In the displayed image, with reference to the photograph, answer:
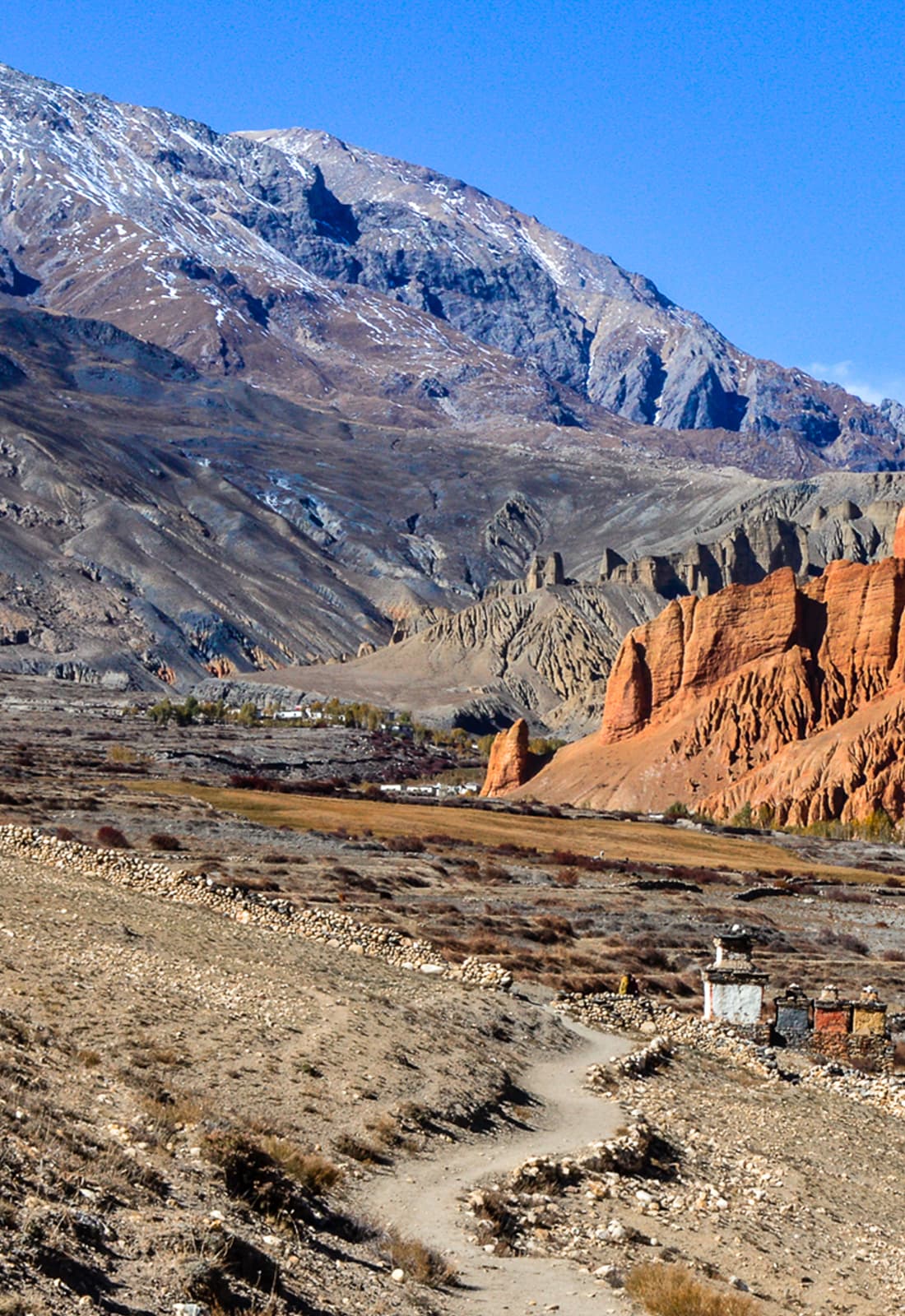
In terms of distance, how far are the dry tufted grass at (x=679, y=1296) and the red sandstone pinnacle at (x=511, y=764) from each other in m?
107

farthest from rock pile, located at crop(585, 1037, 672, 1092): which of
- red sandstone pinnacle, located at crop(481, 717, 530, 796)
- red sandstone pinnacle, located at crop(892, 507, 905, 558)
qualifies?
red sandstone pinnacle, located at crop(892, 507, 905, 558)

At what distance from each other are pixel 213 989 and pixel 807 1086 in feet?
35.5

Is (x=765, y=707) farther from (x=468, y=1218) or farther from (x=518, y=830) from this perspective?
(x=468, y=1218)

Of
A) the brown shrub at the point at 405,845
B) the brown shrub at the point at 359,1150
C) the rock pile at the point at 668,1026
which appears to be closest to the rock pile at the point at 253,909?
the rock pile at the point at 668,1026

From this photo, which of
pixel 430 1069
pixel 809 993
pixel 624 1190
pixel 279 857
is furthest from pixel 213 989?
pixel 279 857

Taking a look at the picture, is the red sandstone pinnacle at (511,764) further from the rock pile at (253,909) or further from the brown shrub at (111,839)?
the rock pile at (253,909)

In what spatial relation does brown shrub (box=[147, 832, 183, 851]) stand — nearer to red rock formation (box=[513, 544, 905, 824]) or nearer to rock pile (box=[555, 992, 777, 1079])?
rock pile (box=[555, 992, 777, 1079])

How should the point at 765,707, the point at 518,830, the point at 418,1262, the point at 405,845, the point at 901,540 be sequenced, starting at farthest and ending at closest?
the point at 901,540 → the point at 765,707 → the point at 518,830 → the point at 405,845 → the point at 418,1262

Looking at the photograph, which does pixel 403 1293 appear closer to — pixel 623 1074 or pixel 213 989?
pixel 213 989

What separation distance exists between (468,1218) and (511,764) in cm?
10790

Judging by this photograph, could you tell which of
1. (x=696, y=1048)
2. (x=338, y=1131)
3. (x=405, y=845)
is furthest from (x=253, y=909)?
(x=405, y=845)

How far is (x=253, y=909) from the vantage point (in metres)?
31.0

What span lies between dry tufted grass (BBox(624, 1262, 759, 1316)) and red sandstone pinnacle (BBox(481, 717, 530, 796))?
350 ft

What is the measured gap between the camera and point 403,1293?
12336mm
